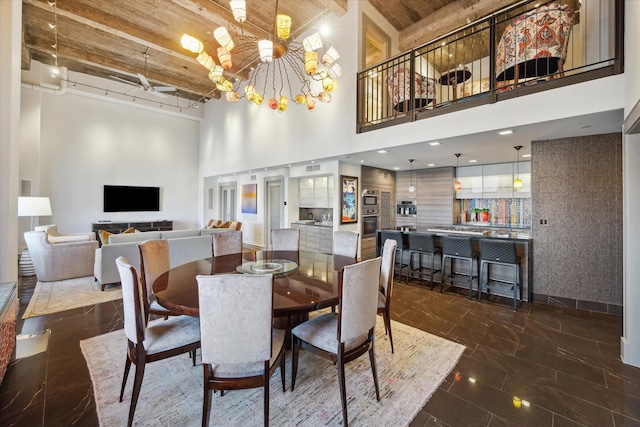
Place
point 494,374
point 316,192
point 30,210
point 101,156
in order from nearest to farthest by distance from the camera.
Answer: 1. point 494,374
2. point 30,210
3. point 316,192
4. point 101,156

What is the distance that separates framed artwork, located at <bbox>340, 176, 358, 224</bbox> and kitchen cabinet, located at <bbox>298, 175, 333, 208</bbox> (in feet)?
1.34

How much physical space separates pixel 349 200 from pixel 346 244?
2.92m

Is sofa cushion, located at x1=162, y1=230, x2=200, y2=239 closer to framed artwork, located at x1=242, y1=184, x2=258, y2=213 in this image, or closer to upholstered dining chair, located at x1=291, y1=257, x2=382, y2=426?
framed artwork, located at x1=242, y1=184, x2=258, y2=213

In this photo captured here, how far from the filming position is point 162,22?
5668mm

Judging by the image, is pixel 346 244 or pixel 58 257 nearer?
pixel 346 244

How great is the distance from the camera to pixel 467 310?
3.52 m

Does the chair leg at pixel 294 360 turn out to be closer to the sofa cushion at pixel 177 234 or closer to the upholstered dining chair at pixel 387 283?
the upholstered dining chair at pixel 387 283

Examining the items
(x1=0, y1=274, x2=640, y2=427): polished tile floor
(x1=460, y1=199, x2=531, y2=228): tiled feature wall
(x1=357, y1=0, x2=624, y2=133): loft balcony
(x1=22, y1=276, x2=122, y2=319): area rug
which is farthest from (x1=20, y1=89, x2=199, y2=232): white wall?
(x1=460, y1=199, x2=531, y2=228): tiled feature wall

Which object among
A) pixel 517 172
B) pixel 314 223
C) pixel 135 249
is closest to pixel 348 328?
pixel 135 249

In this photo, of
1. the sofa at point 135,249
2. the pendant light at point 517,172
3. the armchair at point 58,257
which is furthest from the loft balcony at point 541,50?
the armchair at point 58,257

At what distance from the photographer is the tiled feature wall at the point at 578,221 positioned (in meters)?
3.37

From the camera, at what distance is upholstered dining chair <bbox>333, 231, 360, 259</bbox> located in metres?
3.31

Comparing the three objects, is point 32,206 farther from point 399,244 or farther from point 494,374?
point 494,374

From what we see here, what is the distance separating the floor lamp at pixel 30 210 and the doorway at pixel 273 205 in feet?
15.2
